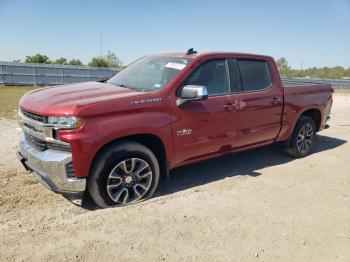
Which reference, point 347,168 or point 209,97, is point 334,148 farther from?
point 209,97

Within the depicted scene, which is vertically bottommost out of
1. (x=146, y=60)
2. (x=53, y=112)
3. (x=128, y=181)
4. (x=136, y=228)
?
(x=136, y=228)

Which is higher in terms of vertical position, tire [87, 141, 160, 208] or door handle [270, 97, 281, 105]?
door handle [270, 97, 281, 105]

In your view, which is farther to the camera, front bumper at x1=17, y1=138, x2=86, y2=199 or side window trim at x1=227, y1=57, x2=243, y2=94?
side window trim at x1=227, y1=57, x2=243, y2=94

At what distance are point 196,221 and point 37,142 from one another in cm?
204

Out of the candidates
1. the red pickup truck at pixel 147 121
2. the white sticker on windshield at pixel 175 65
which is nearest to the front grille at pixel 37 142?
the red pickup truck at pixel 147 121

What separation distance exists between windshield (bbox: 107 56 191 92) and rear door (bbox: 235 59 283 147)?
109 centimetres

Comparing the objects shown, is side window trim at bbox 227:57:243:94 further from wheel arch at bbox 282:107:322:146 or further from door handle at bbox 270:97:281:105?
wheel arch at bbox 282:107:322:146

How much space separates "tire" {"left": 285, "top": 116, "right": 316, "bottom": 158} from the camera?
6.06 meters

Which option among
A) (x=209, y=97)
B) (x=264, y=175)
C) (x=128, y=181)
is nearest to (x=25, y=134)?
(x=128, y=181)

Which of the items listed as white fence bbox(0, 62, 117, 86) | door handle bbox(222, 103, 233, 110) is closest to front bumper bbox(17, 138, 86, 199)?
door handle bbox(222, 103, 233, 110)

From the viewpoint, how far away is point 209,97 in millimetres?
4504

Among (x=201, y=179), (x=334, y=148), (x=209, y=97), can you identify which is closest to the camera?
(x=209, y=97)

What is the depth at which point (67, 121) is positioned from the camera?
338 cm

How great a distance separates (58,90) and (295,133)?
13.8 ft
